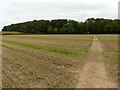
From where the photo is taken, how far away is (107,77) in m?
17.0

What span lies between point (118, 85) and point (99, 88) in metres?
Answer: 1.40

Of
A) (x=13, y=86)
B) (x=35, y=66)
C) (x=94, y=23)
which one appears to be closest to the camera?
(x=13, y=86)

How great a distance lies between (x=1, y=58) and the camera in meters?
19.2

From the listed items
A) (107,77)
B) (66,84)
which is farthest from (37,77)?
(107,77)

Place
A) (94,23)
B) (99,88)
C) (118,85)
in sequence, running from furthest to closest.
→ (94,23)
(118,85)
(99,88)

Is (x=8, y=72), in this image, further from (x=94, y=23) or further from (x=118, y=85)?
(x=94, y=23)

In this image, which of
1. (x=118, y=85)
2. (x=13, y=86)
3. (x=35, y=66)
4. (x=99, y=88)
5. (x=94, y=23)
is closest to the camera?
(x=13, y=86)

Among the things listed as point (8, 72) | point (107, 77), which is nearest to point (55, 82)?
point (8, 72)

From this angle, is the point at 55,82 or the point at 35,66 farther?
the point at 35,66

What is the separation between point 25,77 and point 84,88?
323 centimetres

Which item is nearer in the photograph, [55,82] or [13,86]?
[13,86]

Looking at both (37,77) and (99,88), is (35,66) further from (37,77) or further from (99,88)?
(99,88)

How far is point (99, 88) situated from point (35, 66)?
591 cm

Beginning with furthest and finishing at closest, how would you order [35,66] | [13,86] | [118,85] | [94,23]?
[94,23], [35,66], [118,85], [13,86]
